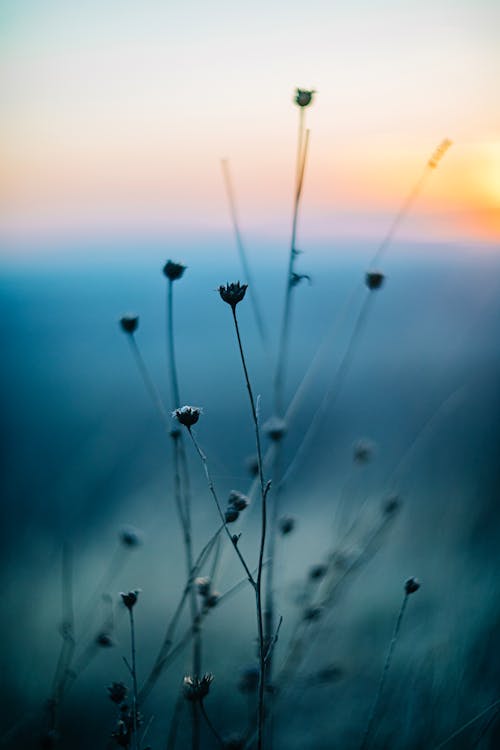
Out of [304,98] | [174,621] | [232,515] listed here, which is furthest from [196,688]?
[304,98]

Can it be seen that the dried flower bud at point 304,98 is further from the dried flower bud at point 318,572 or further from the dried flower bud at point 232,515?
the dried flower bud at point 318,572

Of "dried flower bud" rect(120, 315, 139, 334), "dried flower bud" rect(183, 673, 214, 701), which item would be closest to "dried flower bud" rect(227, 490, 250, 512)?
"dried flower bud" rect(183, 673, 214, 701)

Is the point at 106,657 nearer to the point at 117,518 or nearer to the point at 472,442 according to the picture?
the point at 117,518

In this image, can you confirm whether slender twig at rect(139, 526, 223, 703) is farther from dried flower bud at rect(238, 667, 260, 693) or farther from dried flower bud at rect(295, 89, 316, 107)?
dried flower bud at rect(295, 89, 316, 107)

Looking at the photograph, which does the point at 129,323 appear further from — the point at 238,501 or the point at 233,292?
the point at 238,501

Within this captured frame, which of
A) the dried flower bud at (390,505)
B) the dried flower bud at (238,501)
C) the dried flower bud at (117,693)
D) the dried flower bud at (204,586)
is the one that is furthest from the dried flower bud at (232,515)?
the dried flower bud at (390,505)

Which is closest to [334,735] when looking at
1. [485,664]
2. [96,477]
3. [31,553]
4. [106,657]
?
[485,664]
